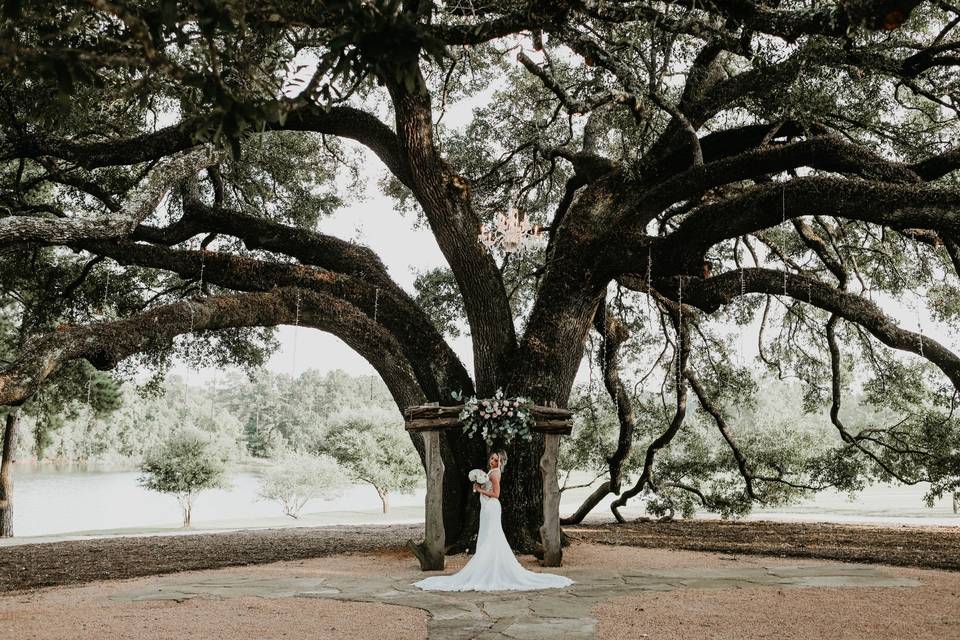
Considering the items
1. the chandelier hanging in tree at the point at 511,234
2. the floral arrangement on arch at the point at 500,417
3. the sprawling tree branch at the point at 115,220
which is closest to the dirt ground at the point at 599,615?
the floral arrangement on arch at the point at 500,417

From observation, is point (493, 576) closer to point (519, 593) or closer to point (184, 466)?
point (519, 593)

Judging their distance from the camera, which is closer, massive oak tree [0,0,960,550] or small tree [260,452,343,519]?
massive oak tree [0,0,960,550]

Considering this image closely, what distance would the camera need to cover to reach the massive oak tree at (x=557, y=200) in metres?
7.05

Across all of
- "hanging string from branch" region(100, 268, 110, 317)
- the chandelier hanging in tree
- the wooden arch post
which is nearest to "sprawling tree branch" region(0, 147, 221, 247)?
the chandelier hanging in tree

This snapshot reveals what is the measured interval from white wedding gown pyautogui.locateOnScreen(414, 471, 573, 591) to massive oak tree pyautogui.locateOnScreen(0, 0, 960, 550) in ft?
5.90

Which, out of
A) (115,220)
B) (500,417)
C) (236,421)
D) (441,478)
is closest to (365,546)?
(441,478)

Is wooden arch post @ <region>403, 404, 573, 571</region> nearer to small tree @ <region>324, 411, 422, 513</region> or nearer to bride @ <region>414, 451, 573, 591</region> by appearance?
bride @ <region>414, 451, 573, 591</region>

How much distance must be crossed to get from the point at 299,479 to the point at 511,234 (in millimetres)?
18579

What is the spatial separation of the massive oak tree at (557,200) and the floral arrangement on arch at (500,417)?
86 centimetres

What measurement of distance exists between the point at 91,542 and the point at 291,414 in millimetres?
23030

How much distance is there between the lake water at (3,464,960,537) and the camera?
71.6 feet

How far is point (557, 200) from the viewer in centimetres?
1448

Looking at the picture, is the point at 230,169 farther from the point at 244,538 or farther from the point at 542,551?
the point at 542,551

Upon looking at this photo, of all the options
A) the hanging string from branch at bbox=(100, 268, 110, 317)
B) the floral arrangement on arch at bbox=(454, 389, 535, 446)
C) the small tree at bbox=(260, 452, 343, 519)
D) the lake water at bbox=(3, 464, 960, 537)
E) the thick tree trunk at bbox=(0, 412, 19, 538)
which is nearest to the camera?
the floral arrangement on arch at bbox=(454, 389, 535, 446)
